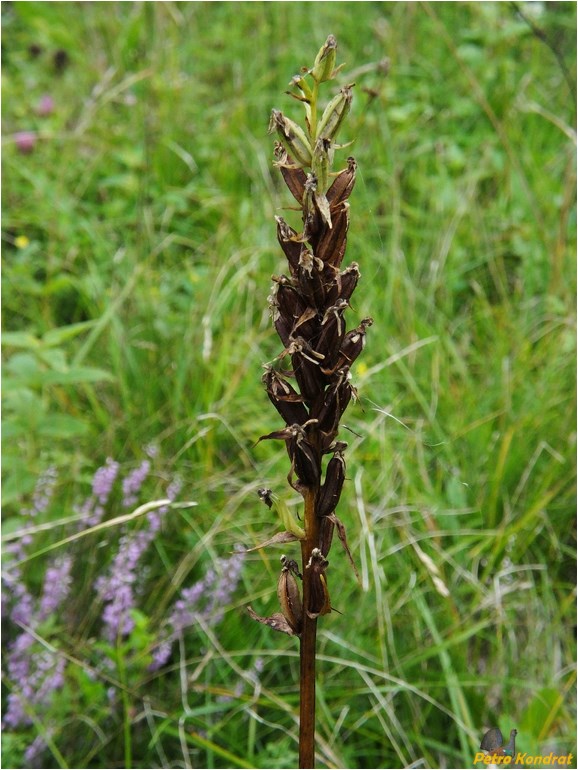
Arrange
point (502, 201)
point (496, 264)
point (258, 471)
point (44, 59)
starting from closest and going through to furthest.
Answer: point (258, 471) → point (496, 264) → point (502, 201) → point (44, 59)

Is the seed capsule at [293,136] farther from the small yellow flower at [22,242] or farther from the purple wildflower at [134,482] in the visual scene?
the small yellow flower at [22,242]

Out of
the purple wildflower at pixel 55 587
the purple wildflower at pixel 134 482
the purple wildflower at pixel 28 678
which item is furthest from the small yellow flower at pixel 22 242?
the purple wildflower at pixel 28 678

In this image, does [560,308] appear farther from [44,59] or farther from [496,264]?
[44,59]

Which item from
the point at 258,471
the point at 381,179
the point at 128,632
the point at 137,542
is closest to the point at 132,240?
the point at 381,179

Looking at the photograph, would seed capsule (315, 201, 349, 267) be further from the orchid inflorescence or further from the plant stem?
the plant stem

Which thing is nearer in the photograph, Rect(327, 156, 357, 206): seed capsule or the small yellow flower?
Rect(327, 156, 357, 206): seed capsule

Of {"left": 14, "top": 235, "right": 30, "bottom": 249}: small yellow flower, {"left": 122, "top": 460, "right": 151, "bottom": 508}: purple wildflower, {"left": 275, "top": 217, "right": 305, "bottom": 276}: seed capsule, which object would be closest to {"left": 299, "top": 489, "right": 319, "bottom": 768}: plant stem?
{"left": 275, "top": 217, "right": 305, "bottom": 276}: seed capsule
